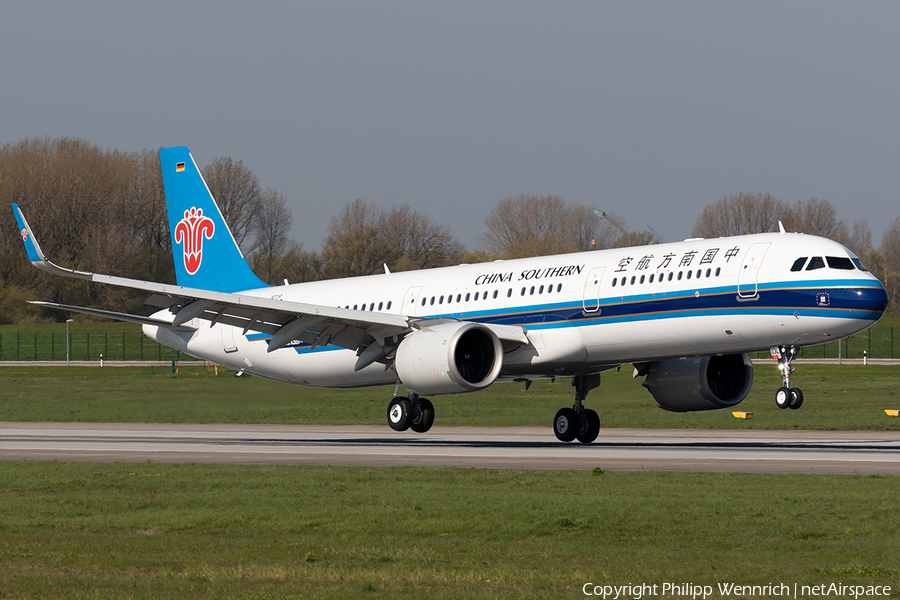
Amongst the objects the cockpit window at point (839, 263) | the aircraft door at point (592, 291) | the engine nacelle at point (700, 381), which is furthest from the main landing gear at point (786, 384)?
the aircraft door at point (592, 291)

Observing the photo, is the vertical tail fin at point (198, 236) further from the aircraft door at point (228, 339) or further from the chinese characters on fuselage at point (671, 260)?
the chinese characters on fuselage at point (671, 260)

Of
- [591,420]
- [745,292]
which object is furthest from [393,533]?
[591,420]

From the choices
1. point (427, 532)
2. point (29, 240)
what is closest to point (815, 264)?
point (427, 532)

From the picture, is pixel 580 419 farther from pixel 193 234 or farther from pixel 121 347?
pixel 121 347

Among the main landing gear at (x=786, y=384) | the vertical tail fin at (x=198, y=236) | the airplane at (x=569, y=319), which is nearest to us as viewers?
the main landing gear at (x=786, y=384)

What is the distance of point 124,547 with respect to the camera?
14969 mm

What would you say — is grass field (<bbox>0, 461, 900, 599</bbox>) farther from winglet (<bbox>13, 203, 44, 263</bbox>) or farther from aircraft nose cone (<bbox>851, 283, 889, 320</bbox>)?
winglet (<bbox>13, 203, 44, 263</bbox>)

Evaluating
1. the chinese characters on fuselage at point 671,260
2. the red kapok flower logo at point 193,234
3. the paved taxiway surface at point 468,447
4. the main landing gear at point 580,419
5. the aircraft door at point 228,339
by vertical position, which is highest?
the red kapok flower logo at point 193,234

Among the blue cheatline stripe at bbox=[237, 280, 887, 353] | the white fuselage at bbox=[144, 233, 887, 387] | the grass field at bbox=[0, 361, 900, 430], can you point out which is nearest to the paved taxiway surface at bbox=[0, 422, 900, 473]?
the grass field at bbox=[0, 361, 900, 430]

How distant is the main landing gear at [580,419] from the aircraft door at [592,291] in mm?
4031

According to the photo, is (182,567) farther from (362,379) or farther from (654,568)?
(362,379)

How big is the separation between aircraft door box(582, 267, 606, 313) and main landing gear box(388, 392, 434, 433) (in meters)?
6.82

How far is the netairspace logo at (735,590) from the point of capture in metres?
11.5

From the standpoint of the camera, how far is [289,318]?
35.2 meters
